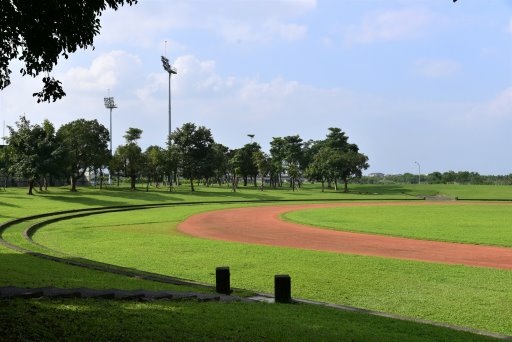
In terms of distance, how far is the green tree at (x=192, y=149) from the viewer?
78312 mm

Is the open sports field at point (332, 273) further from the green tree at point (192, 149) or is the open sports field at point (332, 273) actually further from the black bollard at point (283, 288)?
the green tree at point (192, 149)

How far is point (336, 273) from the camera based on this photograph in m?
14.7

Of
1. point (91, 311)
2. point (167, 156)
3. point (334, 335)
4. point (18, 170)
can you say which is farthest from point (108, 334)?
point (167, 156)

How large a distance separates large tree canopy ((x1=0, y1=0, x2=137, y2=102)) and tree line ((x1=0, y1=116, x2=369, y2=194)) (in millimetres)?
47979

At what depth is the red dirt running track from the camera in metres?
18.7

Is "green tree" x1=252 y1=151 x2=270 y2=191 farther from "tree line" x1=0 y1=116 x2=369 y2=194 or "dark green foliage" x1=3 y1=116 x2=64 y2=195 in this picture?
"dark green foliage" x1=3 y1=116 x2=64 y2=195

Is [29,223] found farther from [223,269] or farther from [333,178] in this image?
[333,178]

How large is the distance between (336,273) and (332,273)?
0.41 feet

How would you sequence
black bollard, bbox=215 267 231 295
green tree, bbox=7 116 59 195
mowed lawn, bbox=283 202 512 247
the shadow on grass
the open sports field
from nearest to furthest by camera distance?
1. the shadow on grass
2. the open sports field
3. black bollard, bbox=215 267 231 295
4. mowed lawn, bbox=283 202 512 247
5. green tree, bbox=7 116 59 195

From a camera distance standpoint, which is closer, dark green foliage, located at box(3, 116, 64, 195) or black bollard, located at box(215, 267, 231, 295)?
black bollard, located at box(215, 267, 231, 295)

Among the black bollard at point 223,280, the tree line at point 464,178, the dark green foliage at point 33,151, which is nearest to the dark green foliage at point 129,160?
the dark green foliage at point 33,151

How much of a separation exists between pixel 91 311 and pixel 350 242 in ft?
56.4

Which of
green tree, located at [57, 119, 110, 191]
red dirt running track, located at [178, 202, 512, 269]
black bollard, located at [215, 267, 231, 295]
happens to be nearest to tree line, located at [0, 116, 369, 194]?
green tree, located at [57, 119, 110, 191]

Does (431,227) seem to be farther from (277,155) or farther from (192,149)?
(277,155)
